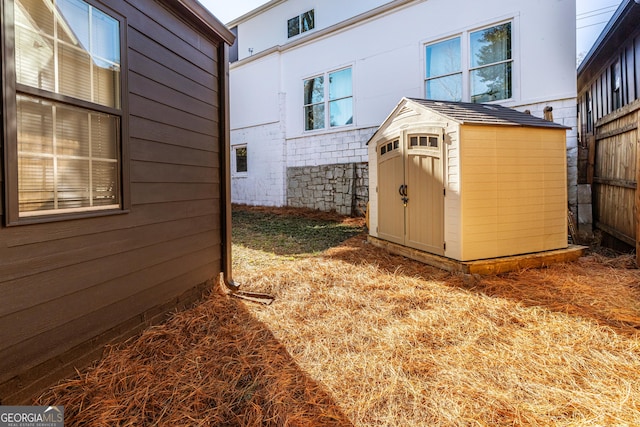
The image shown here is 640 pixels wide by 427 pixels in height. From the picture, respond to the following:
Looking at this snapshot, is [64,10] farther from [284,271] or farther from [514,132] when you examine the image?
[514,132]

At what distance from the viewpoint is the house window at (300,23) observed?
34.9 feet

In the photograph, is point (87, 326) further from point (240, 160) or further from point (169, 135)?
point (240, 160)

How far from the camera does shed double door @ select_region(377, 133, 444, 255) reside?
14.3ft

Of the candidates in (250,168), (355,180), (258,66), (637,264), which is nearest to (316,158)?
(355,180)

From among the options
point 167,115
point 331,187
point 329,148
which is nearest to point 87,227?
point 167,115

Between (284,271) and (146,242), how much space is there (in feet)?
6.56

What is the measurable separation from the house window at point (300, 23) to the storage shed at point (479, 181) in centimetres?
734

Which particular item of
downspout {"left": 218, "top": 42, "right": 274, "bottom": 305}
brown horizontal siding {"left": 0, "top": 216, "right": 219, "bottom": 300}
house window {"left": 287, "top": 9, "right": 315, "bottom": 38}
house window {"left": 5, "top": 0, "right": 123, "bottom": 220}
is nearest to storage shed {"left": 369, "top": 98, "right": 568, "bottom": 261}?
downspout {"left": 218, "top": 42, "right": 274, "bottom": 305}

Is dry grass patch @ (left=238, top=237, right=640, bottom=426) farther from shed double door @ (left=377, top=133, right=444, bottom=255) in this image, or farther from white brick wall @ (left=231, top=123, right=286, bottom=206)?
white brick wall @ (left=231, top=123, right=286, bottom=206)

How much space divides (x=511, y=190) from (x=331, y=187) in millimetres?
6005

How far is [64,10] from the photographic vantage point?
1.94 metres

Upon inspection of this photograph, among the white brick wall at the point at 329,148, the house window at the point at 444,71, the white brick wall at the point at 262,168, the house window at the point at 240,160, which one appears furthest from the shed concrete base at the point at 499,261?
the house window at the point at 240,160

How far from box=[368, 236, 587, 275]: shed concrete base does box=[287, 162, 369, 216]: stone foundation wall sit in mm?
4476

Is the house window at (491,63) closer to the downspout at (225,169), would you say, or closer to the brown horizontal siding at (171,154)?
the downspout at (225,169)
